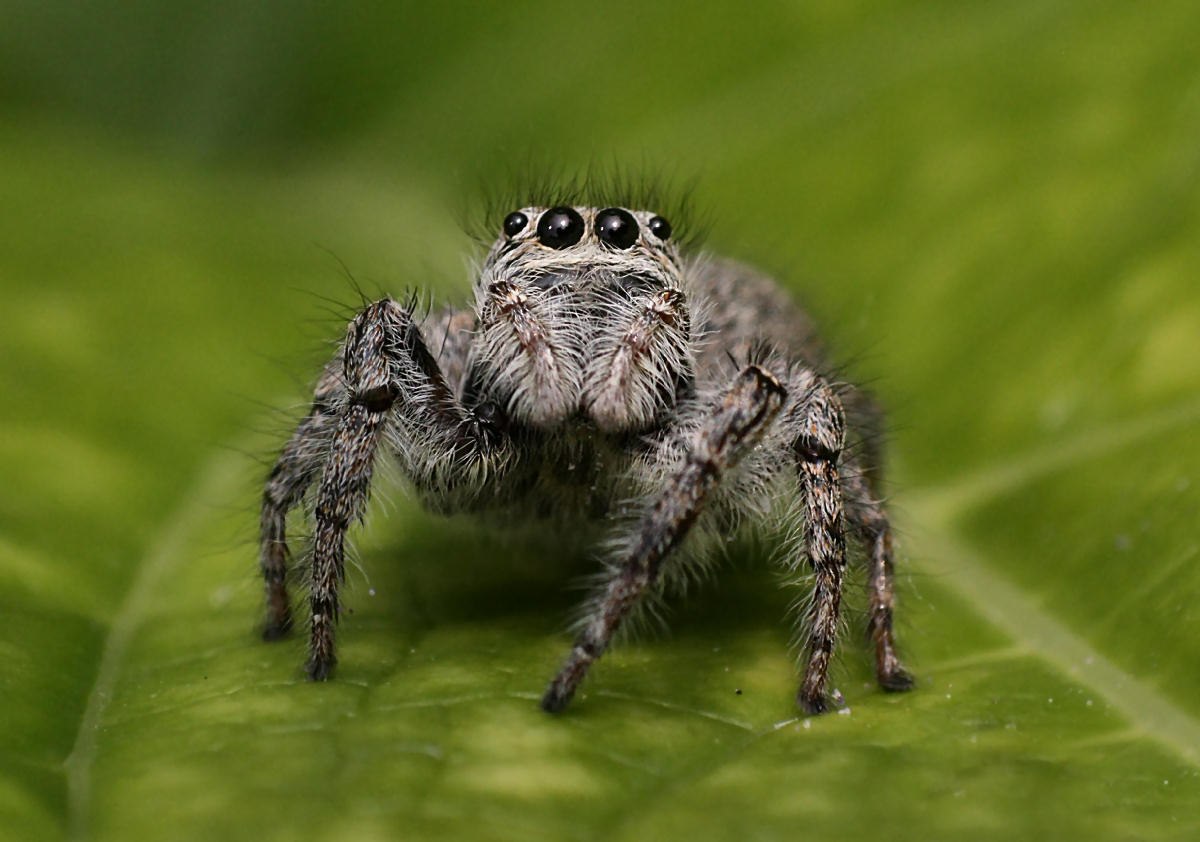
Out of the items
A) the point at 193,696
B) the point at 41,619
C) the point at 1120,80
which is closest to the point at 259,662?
the point at 193,696

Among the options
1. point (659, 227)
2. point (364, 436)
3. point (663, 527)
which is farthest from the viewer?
point (659, 227)

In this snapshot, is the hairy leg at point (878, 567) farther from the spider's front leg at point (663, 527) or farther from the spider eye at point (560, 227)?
the spider eye at point (560, 227)

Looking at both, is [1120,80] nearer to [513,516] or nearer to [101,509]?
[513,516]

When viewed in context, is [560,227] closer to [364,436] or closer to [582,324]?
[582,324]

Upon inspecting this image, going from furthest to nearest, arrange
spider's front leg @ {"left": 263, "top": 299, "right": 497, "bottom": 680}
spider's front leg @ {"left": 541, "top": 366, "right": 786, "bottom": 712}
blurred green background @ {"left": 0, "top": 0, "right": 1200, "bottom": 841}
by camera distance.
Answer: spider's front leg @ {"left": 263, "top": 299, "right": 497, "bottom": 680}
spider's front leg @ {"left": 541, "top": 366, "right": 786, "bottom": 712}
blurred green background @ {"left": 0, "top": 0, "right": 1200, "bottom": 841}

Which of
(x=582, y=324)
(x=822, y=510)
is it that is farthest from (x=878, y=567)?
(x=582, y=324)

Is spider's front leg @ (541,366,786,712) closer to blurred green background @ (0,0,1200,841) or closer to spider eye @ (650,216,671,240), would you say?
blurred green background @ (0,0,1200,841)

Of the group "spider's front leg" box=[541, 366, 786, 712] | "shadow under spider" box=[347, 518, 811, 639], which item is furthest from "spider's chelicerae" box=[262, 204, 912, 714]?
"shadow under spider" box=[347, 518, 811, 639]
